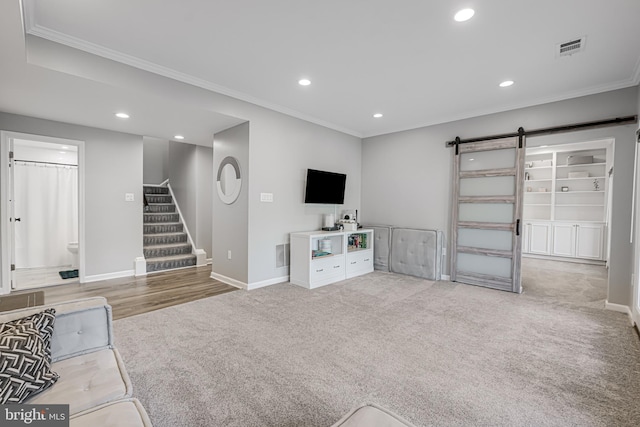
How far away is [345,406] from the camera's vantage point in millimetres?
1718

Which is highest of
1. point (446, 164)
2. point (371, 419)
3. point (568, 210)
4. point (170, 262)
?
point (446, 164)

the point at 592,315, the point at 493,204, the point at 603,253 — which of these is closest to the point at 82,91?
the point at 493,204

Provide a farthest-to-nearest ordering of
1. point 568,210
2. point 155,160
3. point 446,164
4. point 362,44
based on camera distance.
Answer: point 155,160, point 568,210, point 446,164, point 362,44

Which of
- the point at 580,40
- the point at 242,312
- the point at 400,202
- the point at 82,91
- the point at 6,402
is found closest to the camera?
the point at 6,402

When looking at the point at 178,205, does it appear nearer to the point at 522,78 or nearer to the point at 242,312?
the point at 242,312

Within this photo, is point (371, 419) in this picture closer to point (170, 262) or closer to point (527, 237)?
point (170, 262)

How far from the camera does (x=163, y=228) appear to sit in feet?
20.2

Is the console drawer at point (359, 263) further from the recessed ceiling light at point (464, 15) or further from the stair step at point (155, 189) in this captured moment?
the stair step at point (155, 189)

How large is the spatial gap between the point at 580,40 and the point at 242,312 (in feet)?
13.9

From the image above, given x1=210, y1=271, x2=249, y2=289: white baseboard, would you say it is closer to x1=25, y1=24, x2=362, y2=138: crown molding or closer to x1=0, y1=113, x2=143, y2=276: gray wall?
x1=0, y1=113, x2=143, y2=276: gray wall

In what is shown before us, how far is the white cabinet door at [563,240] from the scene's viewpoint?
6.27 m

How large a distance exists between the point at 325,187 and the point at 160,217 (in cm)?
409

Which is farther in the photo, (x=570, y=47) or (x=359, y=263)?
(x=359, y=263)

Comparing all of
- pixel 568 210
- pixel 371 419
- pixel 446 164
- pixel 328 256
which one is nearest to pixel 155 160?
pixel 328 256
